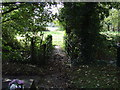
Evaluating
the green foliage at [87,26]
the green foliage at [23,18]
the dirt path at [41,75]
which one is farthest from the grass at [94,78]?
the green foliage at [23,18]

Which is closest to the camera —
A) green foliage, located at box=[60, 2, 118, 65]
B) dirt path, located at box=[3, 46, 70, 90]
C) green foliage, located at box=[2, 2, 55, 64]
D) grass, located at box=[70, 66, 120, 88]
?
green foliage, located at box=[2, 2, 55, 64]

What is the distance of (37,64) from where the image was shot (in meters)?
6.74

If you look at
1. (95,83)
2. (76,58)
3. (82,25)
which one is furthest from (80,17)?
(95,83)

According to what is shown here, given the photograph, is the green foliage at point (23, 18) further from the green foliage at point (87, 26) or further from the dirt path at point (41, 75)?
the green foliage at point (87, 26)

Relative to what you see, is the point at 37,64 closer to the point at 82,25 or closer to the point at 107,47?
the point at 82,25

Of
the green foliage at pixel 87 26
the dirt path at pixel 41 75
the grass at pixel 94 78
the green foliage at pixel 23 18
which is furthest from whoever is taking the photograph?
the green foliage at pixel 87 26

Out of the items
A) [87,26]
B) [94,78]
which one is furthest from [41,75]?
[87,26]

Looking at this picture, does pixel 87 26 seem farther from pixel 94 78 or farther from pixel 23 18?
pixel 23 18

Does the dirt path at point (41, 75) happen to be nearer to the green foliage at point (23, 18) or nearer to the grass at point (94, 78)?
the grass at point (94, 78)

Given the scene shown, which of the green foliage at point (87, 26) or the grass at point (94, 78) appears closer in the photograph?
the grass at point (94, 78)

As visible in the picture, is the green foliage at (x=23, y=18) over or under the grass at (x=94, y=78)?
over

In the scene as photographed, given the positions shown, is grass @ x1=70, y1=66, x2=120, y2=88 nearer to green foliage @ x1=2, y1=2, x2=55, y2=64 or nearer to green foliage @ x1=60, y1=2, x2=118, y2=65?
green foliage @ x1=60, y1=2, x2=118, y2=65

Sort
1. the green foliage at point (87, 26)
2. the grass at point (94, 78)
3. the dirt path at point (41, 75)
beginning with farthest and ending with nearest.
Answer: the green foliage at point (87, 26) → the dirt path at point (41, 75) → the grass at point (94, 78)

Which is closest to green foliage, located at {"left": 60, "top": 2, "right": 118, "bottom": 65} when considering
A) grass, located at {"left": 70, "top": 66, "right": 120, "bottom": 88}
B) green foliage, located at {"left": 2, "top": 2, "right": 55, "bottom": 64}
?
grass, located at {"left": 70, "top": 66, "right": 120, "bottom": 88}
